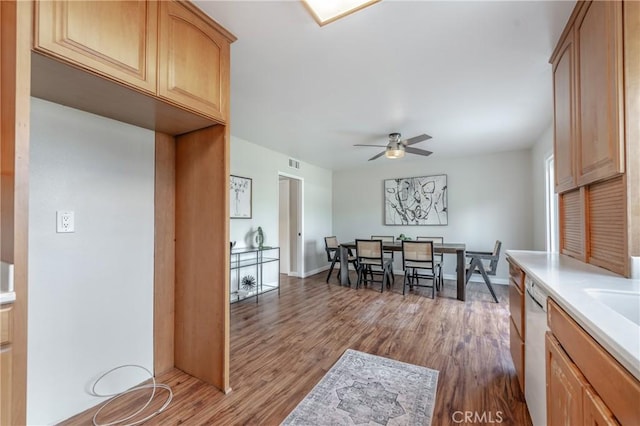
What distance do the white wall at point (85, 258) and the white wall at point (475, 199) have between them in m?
4.38

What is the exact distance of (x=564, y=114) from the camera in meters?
1.79

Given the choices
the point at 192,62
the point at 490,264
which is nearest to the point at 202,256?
the point at 192,62

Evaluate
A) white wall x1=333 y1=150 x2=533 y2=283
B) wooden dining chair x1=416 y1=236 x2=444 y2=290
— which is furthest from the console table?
wooden dining chair x1=416 y1=236 x2=444 y2=290

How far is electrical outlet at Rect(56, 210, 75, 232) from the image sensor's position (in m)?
1.53

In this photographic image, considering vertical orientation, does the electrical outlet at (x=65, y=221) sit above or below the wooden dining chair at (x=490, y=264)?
above

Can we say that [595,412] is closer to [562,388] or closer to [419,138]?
[562,388]

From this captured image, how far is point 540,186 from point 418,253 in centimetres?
198

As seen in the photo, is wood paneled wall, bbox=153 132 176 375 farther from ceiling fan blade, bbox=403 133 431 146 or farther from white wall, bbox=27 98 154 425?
ceiling fan blade, bbox=403 133 431 146

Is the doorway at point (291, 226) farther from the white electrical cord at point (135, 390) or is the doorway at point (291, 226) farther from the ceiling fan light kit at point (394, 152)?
the white electrical cord at point (135, 390)

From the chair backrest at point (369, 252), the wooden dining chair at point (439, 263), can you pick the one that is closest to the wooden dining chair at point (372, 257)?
the chair backrest at point (369, 252)

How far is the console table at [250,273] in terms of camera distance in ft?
12.6

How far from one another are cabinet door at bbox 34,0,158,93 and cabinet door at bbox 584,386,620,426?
6.61 feet

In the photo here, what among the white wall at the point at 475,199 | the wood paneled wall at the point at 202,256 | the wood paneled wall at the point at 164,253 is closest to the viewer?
the wood paneled wall at the point at 202,256

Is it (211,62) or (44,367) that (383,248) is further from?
(44,367)
